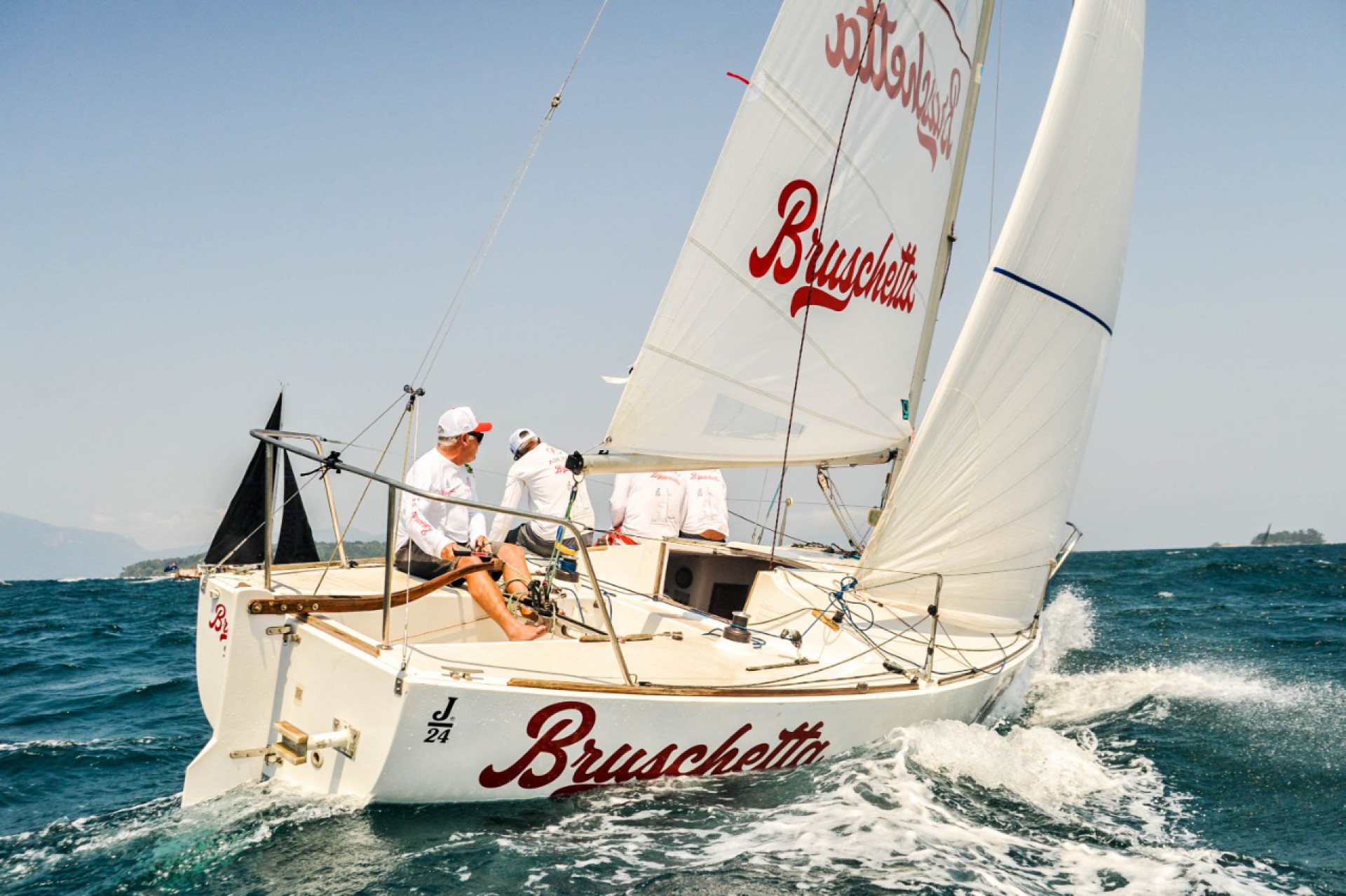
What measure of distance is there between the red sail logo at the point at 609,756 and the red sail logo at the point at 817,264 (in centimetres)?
274

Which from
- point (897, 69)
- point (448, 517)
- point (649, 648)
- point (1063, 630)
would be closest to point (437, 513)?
point (448, 517)

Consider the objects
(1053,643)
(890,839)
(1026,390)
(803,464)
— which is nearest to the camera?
(890,839)

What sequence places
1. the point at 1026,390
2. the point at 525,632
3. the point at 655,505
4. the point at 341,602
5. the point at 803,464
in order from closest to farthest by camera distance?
the point at 341,602 < the point at 525,632 < the point at 1026,390 < the point at 803,464 < the point at 655,505

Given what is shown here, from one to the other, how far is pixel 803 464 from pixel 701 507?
2.15 meters

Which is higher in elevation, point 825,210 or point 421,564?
point 825,210

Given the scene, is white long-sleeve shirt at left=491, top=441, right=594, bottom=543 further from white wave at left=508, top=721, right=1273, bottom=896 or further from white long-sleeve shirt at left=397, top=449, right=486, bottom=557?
white wave at left=508, top=721, right=1273, bottom=896

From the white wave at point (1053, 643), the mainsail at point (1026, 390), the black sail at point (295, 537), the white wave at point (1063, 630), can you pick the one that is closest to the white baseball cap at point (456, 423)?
the black sail at point (295, 537)

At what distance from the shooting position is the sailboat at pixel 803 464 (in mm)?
3807

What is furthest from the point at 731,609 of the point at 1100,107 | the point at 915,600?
the point at 1100,107

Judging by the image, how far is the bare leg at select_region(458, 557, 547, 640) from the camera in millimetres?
4715

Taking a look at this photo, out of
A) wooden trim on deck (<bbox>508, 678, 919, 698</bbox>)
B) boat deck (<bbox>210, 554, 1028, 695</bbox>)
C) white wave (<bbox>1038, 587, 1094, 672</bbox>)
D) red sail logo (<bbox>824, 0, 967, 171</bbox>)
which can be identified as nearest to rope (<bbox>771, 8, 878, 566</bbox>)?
red sail logo (<bbox>824, 0, 967, 171</bbox>)

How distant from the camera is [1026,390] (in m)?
6.03

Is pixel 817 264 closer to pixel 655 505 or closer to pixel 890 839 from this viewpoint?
pixel 655 505

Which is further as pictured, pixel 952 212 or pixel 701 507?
pixel 701 507
